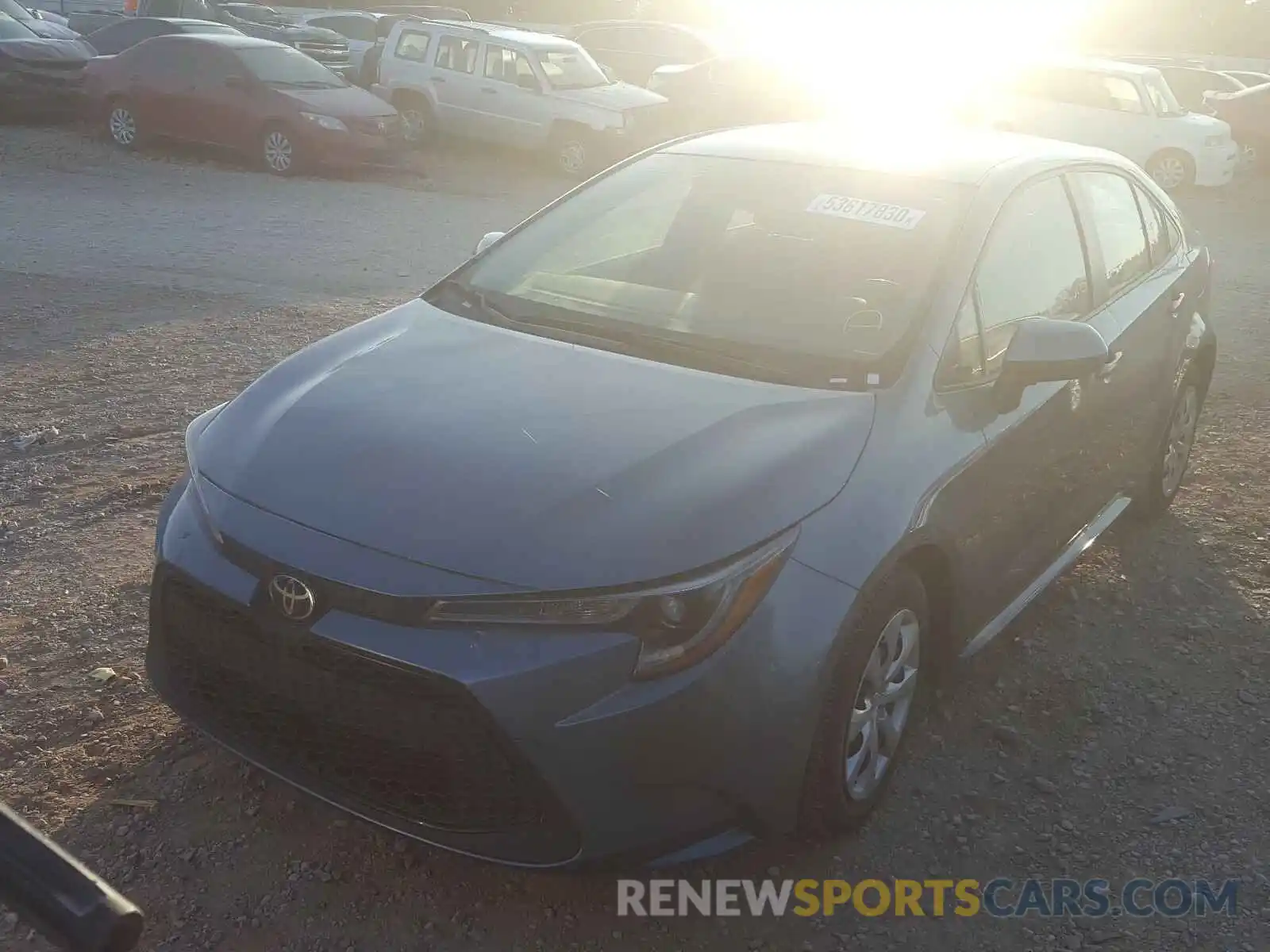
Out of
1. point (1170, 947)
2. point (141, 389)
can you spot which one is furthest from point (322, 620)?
point (141, 389)

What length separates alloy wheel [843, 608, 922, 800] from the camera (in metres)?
3.18

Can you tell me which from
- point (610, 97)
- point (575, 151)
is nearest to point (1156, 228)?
point (575, 151)

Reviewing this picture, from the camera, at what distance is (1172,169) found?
16766 millimetres

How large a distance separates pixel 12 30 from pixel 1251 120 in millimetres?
17559

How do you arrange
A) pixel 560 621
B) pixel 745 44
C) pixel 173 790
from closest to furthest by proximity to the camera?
pixel 560 621, pixel 173 790, pixel 745 44

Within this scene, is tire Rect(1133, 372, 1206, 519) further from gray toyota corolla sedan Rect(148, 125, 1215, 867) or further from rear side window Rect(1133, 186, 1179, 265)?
gray toyota corolla sedan Rect(148, 125, 1215, 867)

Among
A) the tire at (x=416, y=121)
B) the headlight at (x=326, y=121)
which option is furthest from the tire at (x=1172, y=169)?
the headlight at (x=326, y=121)

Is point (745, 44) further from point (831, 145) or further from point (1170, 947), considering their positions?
point (1170, 947)

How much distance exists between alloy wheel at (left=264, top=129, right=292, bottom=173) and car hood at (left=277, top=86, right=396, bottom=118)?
0.44 m

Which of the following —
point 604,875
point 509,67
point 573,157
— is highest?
point 604,875

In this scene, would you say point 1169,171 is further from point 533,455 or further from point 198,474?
point 198,474

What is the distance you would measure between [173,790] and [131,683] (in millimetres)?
596

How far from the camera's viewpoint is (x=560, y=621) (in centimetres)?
263

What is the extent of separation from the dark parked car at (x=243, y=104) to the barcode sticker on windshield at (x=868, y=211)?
38.7 feet
